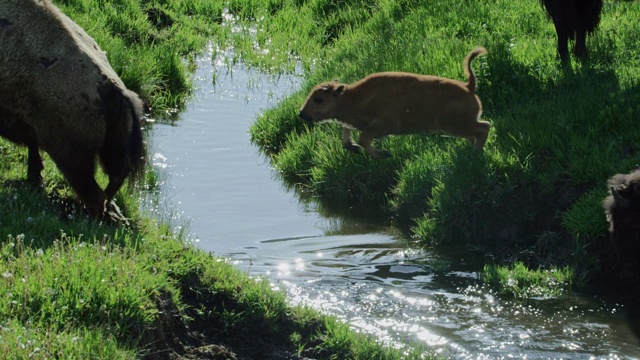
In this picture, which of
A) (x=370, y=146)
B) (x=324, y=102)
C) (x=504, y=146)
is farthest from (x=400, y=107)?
Result: (x=504, y=146)

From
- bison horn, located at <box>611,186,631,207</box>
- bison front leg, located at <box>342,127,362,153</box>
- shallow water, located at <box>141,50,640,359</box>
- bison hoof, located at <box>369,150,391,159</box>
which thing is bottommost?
shallow water, located at <box>141,50,640,359</box>

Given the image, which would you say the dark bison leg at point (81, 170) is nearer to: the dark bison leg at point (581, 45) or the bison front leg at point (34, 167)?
the bison front leg at point (34, 167)

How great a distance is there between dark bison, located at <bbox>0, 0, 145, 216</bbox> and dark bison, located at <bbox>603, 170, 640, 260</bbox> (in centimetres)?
343

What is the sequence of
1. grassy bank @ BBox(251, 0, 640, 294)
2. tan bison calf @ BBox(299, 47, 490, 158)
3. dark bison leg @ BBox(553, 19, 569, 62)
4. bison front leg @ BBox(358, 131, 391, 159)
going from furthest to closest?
dark bison leg @ BBox(553, 19, 569, 62)
bison front leg @ BBox(358, 131, 391, 159)
tan bison calf @ BBox(299, 47, 490, 158)
grassy bank @ BBox(251, 0, 640, 294)

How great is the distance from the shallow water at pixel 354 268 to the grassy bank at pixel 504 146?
365mm

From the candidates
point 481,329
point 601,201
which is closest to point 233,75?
point 601,201

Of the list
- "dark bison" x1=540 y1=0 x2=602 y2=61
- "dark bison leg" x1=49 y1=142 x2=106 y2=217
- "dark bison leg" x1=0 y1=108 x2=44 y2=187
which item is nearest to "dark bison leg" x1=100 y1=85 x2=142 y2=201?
"dark bison leg" x1=49 y1=142 x2=106 y2=217

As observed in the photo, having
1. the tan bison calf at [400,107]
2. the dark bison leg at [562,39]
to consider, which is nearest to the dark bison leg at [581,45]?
the dark bison leg at [562,39]

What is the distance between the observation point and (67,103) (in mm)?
7105

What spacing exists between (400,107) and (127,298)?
13.1 ft

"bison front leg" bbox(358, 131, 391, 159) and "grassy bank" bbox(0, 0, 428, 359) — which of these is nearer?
"grassy bank" bbox(0, 0, 428, 359)

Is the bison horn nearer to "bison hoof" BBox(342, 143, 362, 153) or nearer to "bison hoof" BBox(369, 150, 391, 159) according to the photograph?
"bison hoof" BBox(369, 150, 391, 159)

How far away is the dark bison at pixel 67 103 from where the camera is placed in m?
7.11

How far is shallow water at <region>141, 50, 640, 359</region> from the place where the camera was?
6.54 m
